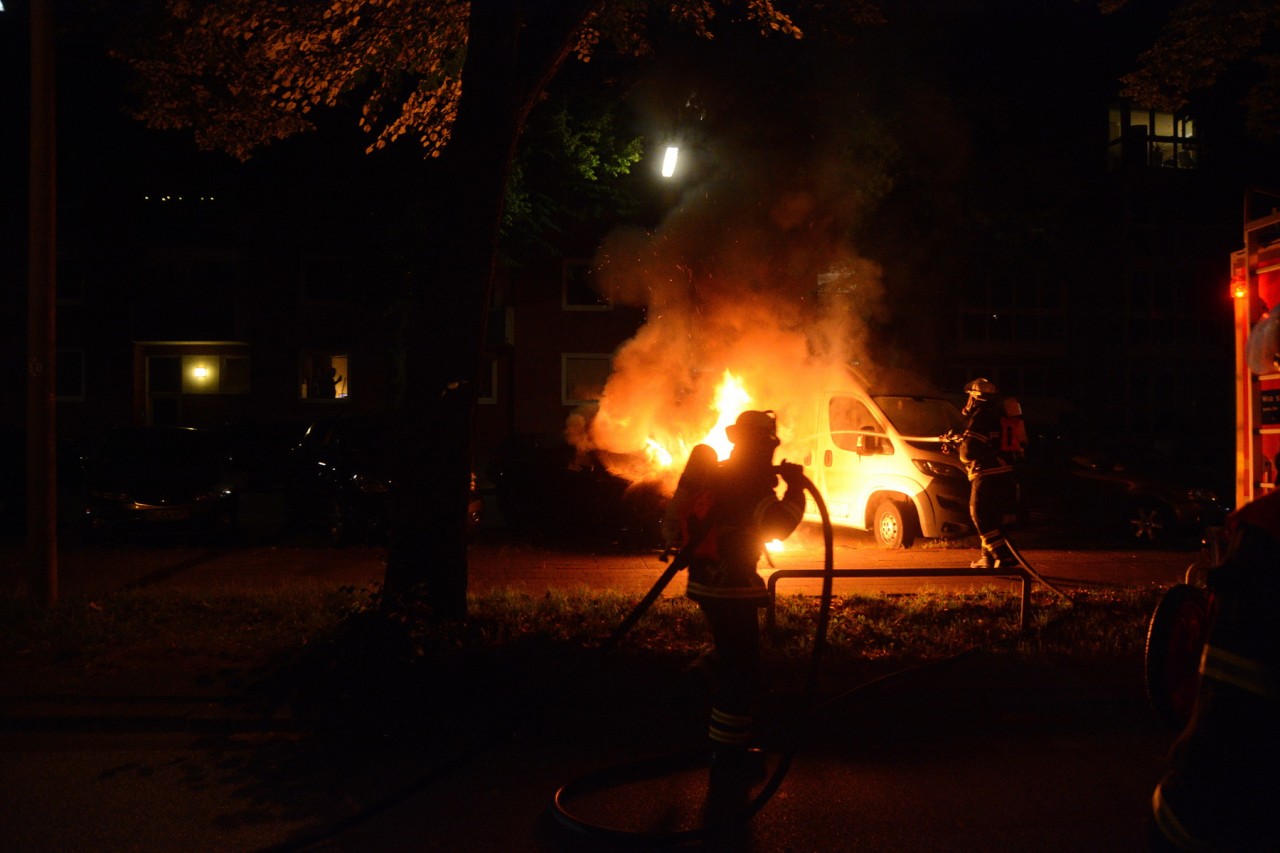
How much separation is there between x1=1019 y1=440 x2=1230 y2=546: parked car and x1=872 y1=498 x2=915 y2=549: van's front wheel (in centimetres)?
170

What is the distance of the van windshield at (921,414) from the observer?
1259 cm

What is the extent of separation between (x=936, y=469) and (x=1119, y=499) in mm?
3936

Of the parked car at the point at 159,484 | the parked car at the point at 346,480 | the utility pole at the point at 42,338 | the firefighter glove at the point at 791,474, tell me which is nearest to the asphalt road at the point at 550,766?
the firefighter glove at the point at 791,474

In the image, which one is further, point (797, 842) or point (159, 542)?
point (159, 542)

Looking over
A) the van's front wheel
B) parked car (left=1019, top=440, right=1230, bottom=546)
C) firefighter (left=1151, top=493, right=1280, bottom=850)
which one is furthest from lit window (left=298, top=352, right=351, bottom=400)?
firefighter (left=1151, top=493, right=1280, bottom=850)

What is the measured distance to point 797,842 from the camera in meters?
4.16

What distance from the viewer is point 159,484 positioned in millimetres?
12477

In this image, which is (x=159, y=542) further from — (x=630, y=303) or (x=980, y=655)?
(x=980, y=655)

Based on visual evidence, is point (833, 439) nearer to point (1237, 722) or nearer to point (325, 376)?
point (1237, 722)

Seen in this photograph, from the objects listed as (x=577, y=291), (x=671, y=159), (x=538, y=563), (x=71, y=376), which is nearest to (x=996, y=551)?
(x=538, y=563)

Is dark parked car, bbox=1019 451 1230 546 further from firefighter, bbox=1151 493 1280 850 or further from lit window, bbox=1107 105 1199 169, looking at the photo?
lit window, bbox=1107 105 1199 169

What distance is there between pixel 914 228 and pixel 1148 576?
10.5m

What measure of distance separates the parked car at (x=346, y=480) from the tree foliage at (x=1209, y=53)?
9164 mm

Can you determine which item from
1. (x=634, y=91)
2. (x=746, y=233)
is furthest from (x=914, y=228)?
(x=746, y=233)
